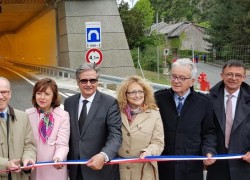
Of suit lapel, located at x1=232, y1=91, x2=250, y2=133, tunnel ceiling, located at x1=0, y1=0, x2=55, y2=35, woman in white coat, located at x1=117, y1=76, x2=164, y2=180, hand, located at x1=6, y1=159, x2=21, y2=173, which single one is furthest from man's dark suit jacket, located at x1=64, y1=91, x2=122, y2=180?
tunnel ceiling, located at x1=0, y1=0, x2=55, y2=35

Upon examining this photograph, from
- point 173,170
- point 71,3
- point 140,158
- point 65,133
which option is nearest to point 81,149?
point 65,133

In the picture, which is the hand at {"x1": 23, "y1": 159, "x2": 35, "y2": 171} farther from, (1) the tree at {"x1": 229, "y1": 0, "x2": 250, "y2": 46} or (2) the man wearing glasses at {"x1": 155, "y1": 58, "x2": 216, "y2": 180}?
(1) the tree at {"x1": 229, "y1": 0, "x2": 250, "y2": 46}

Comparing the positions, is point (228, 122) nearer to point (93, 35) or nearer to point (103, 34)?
point (93, 35)

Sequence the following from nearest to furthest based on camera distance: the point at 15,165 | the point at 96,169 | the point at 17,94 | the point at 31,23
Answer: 1. the point at 15,165
2. the point at 96,169
3. the point at 17,94
4. the point at 31,23

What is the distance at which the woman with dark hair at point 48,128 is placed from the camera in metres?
3.74

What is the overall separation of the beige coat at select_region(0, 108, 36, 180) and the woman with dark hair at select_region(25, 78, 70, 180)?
13 cm

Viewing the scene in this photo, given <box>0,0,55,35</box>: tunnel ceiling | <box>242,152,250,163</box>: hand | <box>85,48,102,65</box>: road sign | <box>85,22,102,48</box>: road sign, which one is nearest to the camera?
<box>242,152,250,163</box>: hand

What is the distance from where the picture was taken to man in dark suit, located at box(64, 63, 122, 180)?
3777 millimetres

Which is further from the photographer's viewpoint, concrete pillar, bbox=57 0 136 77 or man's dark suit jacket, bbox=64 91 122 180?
concrete pillar, bbox=57 0 136 77

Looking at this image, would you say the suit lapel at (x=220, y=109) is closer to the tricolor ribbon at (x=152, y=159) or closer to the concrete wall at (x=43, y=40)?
the tricolor ribbon at (x=152, y=159)

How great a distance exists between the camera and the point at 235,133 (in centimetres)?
409

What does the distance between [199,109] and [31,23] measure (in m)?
30.8

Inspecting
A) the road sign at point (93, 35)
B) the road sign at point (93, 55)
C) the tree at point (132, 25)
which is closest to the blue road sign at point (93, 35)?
the road sign at point (93, 35)

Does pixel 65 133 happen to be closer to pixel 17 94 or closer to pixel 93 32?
pixel 93 32
